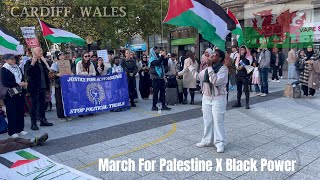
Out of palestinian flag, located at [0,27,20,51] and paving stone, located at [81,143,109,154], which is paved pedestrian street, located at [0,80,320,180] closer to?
paving stone, located at [81,143,109,154]

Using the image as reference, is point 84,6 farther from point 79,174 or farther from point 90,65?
point 79,174

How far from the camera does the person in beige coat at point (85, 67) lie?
8.36 m

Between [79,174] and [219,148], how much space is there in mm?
2330

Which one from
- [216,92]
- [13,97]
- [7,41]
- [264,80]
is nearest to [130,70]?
[7,41]

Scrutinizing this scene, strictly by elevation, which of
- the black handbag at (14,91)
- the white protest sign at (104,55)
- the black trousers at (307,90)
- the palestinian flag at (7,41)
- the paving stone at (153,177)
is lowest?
the paving stone at (153,177)

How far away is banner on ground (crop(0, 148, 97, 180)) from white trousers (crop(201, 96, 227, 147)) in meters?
2.22

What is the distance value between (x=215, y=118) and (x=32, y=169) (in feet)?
9.55

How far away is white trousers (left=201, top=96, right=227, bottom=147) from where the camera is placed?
4.97 meters

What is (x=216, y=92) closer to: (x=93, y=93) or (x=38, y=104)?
(x=93, y=93)

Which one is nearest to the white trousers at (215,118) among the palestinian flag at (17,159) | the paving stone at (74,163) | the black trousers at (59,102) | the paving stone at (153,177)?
the paving stone at (153,177)

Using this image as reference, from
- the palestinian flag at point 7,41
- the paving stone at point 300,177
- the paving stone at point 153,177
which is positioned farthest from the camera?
the palestinian flag at point 7,41

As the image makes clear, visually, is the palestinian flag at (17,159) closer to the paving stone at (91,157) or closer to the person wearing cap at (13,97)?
the paving stone at (91,157)

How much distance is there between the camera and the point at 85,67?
8.48 metres

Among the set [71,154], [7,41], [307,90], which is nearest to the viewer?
[71,154]
